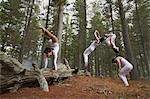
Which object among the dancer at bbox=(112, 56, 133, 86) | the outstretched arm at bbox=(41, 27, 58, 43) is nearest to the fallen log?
the outstretched arm at bbox=(41, 27, 58, 43)

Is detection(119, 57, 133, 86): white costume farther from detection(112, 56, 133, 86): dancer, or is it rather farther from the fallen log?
the fallen log

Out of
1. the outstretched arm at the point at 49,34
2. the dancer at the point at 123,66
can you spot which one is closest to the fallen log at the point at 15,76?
the outstretched arm at the point at 49,34

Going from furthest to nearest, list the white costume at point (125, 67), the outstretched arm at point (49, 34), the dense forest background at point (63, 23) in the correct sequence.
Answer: the dense forest background at point (63, 23) → the white costume at point (125, 67) → the outstretched arm at point (49, 34)

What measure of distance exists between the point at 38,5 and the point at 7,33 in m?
5.80

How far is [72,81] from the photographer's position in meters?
10.5

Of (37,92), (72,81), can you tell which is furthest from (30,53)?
(37,92)

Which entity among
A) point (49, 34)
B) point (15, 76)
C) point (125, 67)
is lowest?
point (125, 67)

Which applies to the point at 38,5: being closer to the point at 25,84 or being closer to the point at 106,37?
the point at 106,37

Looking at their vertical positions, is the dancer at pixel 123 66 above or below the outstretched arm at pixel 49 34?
below

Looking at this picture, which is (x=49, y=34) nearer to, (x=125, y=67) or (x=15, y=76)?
(x=15, y=76)

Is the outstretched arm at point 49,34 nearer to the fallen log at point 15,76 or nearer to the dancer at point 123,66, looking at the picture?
the fallen log at point 15,76

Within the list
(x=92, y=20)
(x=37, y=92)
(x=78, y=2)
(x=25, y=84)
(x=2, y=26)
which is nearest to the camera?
(x=37, y=92)

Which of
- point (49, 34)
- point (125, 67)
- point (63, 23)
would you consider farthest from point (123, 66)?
point (63, 23)

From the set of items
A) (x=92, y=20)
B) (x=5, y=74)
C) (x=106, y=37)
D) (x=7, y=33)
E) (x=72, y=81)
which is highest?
(x=92, y=20)
